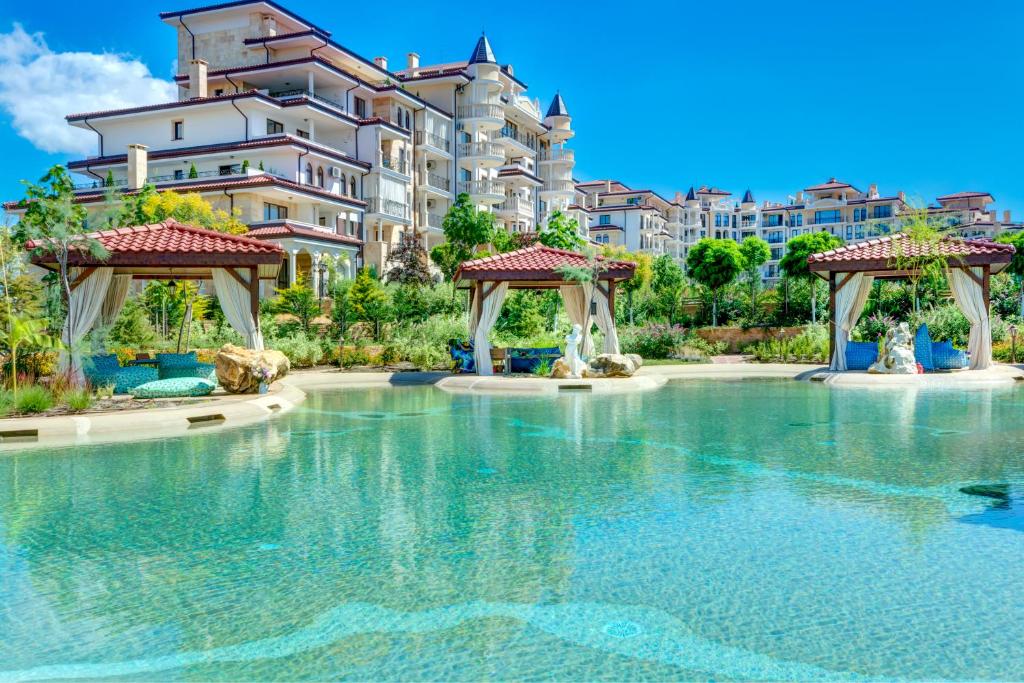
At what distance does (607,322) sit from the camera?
22.2 m

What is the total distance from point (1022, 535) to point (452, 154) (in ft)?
169

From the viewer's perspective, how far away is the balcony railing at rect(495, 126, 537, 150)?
60.7 m

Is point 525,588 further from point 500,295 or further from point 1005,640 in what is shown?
point 500,295

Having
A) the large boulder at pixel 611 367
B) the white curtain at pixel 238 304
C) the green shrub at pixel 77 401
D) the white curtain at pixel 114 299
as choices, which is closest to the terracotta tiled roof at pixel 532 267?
the large boulder at pixel 611 367

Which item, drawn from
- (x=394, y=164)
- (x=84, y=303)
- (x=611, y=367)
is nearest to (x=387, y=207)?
(x=394, y=164)

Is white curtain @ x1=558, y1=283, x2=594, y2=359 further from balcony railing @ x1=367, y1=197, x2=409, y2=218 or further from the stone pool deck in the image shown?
balcony railing @ x1=367, y1=197, x2=409, y2=218

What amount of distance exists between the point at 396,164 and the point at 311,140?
664 cm

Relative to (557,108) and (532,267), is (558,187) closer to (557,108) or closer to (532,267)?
(557,108)

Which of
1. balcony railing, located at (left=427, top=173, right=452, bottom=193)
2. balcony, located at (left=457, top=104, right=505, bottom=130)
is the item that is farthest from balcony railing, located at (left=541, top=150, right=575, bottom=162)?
balcony railing, located at (left=427, top=173, right=452, bottom=193)

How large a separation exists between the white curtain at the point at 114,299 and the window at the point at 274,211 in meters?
20.7

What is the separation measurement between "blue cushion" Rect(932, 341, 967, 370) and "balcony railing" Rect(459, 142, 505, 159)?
37979 millimetres

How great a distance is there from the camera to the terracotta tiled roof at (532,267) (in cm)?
2109

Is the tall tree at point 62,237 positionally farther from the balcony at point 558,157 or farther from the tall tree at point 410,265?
the balcony at point 558,157

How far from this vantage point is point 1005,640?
4.40 m
